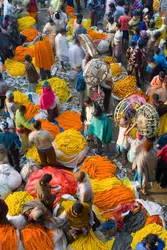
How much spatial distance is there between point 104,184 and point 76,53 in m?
4.34

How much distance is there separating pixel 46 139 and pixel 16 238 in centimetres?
209

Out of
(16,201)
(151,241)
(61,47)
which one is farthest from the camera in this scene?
(61,47)

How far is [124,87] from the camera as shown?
970 centimetres

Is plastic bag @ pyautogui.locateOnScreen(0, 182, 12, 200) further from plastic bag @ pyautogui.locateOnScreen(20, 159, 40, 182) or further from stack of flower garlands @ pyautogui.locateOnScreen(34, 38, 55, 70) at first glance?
stack of flower garlands @ pyautogui.locateOnScreen(34, 38, 55, 70)

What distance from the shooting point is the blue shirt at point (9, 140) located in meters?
7.27

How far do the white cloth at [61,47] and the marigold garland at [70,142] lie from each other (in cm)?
345

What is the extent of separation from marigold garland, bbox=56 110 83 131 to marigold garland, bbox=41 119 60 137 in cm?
26

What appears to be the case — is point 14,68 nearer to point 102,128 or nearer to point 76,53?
point 76,53

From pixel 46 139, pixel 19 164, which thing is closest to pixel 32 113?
pixel 19 164

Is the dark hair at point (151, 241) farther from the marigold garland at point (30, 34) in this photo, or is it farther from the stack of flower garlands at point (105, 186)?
the marigold garland at point (30, 34)

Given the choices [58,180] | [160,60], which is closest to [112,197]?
[58,180]

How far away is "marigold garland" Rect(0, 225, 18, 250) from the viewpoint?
549cm

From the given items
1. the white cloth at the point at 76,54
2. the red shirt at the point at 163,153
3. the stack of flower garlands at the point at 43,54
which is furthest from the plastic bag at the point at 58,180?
the white cloth at the point at 76,54

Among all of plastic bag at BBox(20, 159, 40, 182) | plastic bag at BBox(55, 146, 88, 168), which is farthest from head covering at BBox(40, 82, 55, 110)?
plastic bag at BBox(20, 159, 40, 182)
